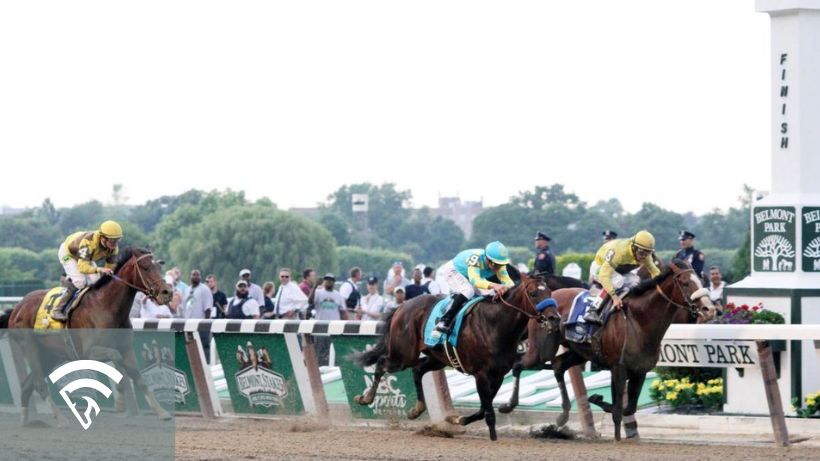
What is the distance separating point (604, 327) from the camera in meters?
11.4

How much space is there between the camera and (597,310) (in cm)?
1145

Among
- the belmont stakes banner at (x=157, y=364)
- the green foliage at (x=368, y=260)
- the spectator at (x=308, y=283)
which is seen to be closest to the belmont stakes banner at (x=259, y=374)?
the belmont stakes banner at (x=157, y=364)

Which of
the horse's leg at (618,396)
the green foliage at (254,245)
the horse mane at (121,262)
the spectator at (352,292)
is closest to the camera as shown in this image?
the horse's leg at (618,396)

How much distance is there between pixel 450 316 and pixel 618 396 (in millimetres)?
1440

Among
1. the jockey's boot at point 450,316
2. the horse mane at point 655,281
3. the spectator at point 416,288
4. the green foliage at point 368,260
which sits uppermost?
the horse mane at point 655,281

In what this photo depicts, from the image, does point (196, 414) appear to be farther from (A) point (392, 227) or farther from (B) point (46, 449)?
(A) point (392, 227)

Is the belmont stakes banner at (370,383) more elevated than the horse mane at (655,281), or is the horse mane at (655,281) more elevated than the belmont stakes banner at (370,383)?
the horse mane at (655,281)

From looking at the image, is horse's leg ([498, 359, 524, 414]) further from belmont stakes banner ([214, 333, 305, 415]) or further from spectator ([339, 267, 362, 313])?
spectator ([339, 267, 362, 313])

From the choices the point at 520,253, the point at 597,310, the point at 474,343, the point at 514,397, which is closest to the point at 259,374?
the point at 514,397

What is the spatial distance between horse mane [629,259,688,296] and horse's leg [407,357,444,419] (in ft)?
5.61

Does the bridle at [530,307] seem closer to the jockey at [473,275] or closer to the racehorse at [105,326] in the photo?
the jockey at [473,275]

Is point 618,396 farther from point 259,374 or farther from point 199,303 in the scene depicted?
point 199,303

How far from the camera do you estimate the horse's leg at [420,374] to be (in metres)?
11.7

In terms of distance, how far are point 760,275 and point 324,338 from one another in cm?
402
